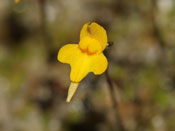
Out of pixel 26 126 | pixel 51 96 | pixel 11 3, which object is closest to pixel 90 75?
pixel 51 96

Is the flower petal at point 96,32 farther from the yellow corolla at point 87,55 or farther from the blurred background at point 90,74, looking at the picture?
the blurred background at point 90,74

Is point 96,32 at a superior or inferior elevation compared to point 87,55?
superior

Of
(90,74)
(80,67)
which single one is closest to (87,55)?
(80,67)

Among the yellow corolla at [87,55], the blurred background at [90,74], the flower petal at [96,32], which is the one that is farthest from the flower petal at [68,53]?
the blurred background at [90,74]

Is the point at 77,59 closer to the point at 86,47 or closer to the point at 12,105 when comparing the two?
the point at 86,47

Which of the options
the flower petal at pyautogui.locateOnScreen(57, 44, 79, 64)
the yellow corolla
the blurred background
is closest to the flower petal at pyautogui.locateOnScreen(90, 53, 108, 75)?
the yellow corolla

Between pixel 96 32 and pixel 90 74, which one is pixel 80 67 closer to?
pixel 96 32

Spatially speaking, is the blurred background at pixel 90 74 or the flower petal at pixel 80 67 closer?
the flower petal at pixel 80 67
